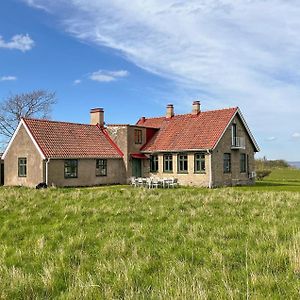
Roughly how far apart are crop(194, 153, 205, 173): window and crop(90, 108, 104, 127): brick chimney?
401 inches

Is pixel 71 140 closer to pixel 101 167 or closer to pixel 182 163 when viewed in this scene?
pixel 101 167

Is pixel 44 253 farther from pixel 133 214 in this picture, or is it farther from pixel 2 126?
pixel 2 126

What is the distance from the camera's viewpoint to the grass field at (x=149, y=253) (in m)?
5.82

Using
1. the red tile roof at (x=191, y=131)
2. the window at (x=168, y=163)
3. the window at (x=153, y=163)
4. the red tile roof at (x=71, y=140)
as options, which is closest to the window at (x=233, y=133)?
the red tile roof at (x=191, y=131)

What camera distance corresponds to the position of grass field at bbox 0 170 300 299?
5.82m

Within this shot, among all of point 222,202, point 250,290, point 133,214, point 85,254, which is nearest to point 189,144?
point 222,202

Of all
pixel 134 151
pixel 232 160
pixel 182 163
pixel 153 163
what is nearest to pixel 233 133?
pixel 232 160

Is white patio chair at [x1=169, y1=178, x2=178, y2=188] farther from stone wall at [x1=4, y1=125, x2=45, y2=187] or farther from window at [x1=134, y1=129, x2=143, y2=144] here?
stone wall at [x1=4, y1=125, x2=45, y2=187]

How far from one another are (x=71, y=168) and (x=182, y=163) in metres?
9.14

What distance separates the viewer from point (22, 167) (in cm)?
3072

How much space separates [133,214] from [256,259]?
259 inches

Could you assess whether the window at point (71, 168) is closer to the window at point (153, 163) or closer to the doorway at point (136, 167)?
the doorway at point (136, 167)

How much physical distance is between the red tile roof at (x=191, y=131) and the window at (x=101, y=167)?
→ 4217mm

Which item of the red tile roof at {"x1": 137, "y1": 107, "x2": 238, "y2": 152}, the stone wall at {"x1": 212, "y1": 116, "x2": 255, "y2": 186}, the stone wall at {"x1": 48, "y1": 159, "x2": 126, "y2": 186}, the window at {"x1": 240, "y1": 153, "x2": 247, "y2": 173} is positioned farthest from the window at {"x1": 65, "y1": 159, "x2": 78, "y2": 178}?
the window at {"x1": 240, "y1": 153, "x2": 247, "y2": 173}
